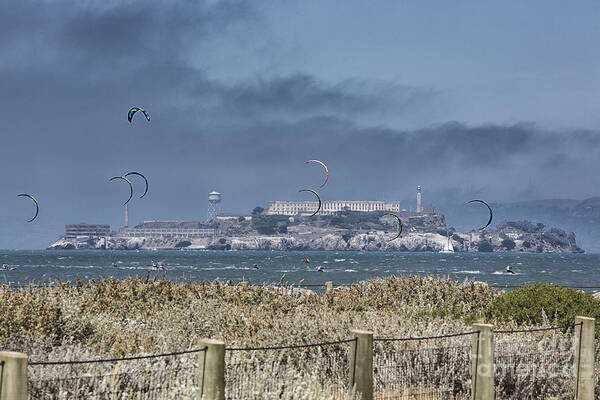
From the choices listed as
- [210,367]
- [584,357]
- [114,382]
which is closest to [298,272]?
[584,357]

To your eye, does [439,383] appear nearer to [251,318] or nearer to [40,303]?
[251,318]

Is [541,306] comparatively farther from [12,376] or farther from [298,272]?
[298,272]

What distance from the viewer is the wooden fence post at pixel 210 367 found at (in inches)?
279

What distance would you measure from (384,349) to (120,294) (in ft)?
25.1

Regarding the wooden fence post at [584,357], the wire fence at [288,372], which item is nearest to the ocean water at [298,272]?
the wooden fence post at [584,357]

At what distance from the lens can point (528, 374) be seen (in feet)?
35.3

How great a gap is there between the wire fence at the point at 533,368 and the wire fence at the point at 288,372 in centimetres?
226

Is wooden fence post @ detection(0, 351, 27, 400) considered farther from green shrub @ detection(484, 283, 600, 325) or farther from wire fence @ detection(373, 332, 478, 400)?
green shrub @ detection(484, 283, 600, 325)

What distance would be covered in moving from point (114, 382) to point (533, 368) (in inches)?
243

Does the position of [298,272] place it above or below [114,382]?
below

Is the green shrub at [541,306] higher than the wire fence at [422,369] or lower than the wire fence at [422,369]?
higher

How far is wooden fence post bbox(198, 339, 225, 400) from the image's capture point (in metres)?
7.10

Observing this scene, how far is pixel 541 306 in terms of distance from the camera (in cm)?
1367

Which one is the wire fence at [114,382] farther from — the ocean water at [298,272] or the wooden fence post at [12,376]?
the ocean water at [298,272]
